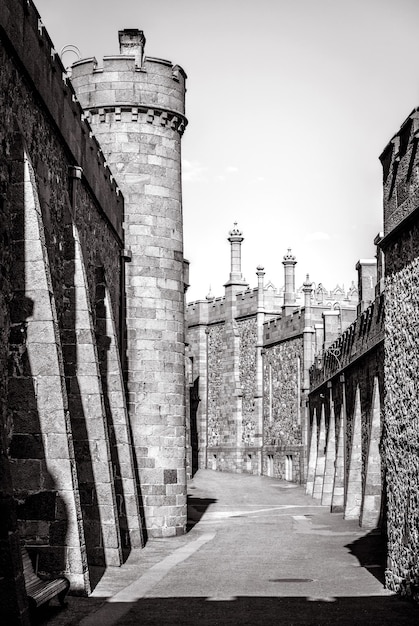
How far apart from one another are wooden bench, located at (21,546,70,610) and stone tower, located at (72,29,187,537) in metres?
8.72

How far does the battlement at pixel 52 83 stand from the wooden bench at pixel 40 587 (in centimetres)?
555

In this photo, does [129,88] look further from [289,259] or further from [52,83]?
[289,259]

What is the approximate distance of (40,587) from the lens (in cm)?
1009

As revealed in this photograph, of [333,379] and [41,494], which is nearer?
[41,494]

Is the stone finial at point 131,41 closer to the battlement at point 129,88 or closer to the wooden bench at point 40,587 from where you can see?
the battlement at point 129,88

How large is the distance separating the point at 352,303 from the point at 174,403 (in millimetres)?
48780

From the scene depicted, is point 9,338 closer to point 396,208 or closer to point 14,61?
point 14,61

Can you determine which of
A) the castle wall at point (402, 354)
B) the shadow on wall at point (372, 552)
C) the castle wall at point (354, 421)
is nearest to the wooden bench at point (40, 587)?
the castle wall at point (402, 354)

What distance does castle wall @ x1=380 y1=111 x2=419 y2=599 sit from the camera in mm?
11500

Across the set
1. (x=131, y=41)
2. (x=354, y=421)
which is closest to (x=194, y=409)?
(x=354, y=421)

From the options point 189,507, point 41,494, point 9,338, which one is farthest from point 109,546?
point 189,507

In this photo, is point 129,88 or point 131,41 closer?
point 129,88

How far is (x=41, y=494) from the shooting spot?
36.0 ft

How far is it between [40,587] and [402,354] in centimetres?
520
